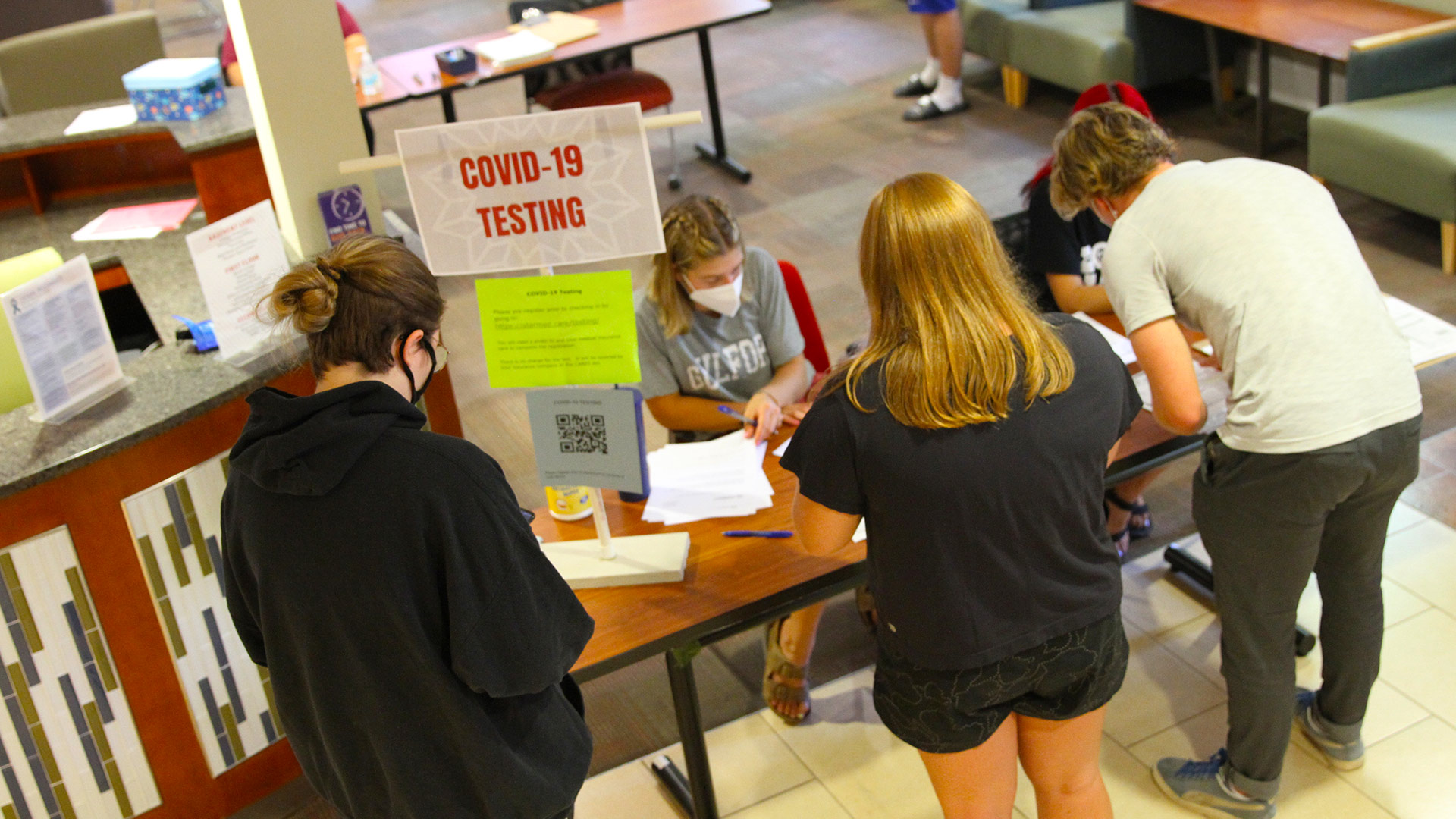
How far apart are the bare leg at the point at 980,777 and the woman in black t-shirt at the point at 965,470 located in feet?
0.10

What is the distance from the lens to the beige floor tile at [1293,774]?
8.23 feet

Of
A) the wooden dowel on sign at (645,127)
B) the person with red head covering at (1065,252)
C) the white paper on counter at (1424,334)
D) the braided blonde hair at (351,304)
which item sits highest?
the wooden dowel on sign at (645,127)

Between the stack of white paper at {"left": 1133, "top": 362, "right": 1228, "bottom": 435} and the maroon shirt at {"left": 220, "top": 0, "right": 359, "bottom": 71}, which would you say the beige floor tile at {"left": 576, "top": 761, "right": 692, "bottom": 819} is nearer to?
the stack of white paper at {"left": 1133, "top": 362, "right": 1228, "bottom": 435}

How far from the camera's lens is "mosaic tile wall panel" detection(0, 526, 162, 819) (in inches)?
93.0

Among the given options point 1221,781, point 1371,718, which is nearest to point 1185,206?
point 1221,781

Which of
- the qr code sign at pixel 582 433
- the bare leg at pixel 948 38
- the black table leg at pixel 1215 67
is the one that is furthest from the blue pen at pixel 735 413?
the bare leg at pixel 948 38

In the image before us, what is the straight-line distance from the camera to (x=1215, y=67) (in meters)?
6.01

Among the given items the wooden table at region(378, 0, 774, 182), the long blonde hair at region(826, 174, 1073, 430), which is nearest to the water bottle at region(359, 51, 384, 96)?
the wooden table at region(378, 0, 774, 182)

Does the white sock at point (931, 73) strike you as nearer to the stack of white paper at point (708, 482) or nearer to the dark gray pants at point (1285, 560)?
the stack of white paper at point (708, 482)

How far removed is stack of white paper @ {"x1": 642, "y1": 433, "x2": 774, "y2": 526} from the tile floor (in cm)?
71

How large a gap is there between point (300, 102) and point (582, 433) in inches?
58.8

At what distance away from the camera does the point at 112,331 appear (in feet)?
12.4

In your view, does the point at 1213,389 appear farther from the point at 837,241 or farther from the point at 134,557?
the point at 837,241

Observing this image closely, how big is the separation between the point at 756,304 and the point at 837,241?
269 centimetres
